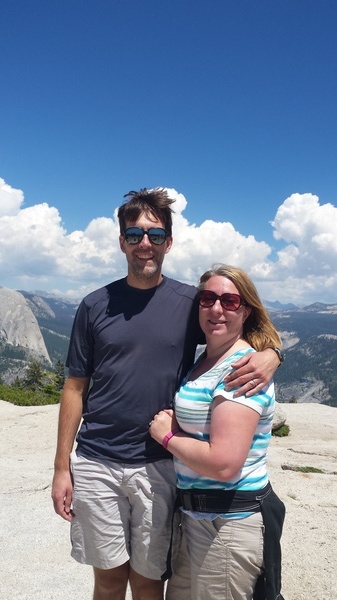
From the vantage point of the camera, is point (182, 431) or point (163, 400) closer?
point (182, 431)

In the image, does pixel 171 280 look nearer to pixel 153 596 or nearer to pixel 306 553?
pixel 153 596

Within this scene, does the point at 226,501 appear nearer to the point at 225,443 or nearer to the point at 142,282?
the point at 225,443

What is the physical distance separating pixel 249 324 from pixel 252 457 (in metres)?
1.16

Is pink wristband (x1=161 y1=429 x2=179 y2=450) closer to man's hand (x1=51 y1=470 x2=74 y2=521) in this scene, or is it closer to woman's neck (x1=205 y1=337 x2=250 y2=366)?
woman's neck (x1=205 y1=337 x2=250 y2=366)

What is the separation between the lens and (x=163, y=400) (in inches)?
158

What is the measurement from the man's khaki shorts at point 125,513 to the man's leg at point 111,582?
131mm

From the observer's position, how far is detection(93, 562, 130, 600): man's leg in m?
4.12

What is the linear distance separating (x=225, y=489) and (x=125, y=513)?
1208 mm

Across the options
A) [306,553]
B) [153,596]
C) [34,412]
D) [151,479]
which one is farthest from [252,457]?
[34,412]

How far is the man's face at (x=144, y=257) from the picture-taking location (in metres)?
4.18

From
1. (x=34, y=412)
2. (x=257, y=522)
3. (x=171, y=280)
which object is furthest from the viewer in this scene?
(x=34, y=412)

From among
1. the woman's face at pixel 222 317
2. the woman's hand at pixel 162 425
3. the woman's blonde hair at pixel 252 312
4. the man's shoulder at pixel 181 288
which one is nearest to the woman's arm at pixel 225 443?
the woman's hand at pixel 162 425

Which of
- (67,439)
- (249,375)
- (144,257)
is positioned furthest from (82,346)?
(249,375)

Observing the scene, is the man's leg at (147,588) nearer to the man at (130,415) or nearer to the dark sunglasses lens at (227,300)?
the man at (130,415)
